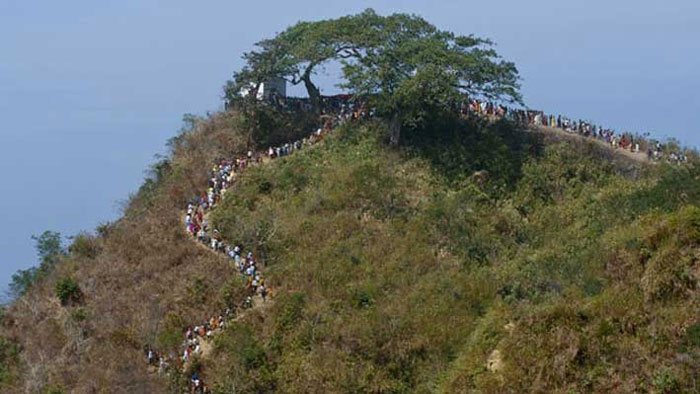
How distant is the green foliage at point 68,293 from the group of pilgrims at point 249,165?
15.1ft

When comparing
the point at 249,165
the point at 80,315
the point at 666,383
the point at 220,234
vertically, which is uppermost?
the point at 249,165

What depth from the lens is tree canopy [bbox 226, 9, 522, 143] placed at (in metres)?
42.6

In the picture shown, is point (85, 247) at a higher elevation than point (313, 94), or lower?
lower

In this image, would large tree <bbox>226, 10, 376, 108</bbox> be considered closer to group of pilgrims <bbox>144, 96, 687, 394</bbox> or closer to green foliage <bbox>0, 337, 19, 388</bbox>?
group of pilgrims <bbox>144, 96, 687, 394</bbox>

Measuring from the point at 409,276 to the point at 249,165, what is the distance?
34.1ft

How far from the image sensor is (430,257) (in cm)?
3797

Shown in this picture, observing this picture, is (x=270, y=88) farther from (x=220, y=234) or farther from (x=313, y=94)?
(x=220, y=234)

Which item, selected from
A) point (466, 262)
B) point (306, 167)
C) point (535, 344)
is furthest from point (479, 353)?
point (306, 167)

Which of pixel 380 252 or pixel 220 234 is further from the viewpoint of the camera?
pixel 220 234

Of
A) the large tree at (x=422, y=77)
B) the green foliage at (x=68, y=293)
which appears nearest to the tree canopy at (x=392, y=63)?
the large tree at (x=422, y=77)

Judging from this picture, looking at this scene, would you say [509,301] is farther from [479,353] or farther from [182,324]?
[182,324]

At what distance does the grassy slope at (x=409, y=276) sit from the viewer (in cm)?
3119

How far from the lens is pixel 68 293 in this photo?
1578 inches

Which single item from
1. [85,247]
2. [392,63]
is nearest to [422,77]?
[392,63]
